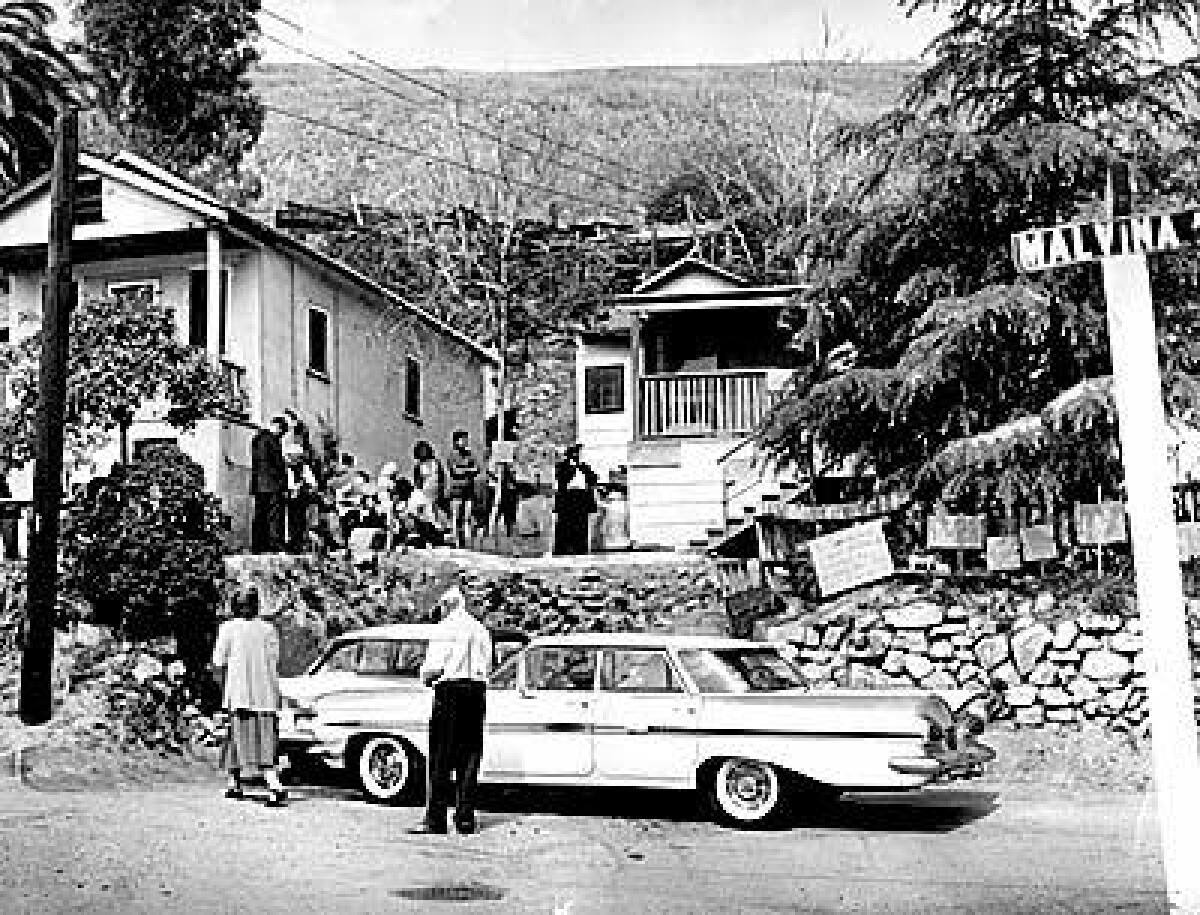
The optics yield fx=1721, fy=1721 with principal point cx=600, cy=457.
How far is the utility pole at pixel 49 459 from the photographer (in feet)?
53.2

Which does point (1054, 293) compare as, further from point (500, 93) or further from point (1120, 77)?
point (500, 93)

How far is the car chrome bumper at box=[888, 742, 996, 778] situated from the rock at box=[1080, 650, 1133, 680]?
137 inches

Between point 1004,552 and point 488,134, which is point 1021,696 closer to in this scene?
point 1004,552

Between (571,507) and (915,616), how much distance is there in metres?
8.56

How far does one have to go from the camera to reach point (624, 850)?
468 inches

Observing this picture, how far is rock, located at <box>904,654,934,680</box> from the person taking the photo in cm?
1664

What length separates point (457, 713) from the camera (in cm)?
1232

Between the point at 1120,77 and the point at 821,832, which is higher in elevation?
the point at 1120,77

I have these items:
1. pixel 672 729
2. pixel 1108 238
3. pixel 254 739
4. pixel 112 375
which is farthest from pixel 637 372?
pixel 1108 238

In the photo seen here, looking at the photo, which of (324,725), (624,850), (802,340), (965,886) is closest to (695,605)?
(802,340)

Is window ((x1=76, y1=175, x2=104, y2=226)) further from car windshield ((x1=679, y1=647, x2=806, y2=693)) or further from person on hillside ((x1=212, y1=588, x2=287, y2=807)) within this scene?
car windshield ((x1=679, y1=647, x2=806, y2=693))

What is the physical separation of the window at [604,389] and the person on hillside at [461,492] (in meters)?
13.0

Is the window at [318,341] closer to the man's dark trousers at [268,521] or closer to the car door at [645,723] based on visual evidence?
the man's dark trousers at [268,521]

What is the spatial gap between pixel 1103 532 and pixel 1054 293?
8.08 ft
